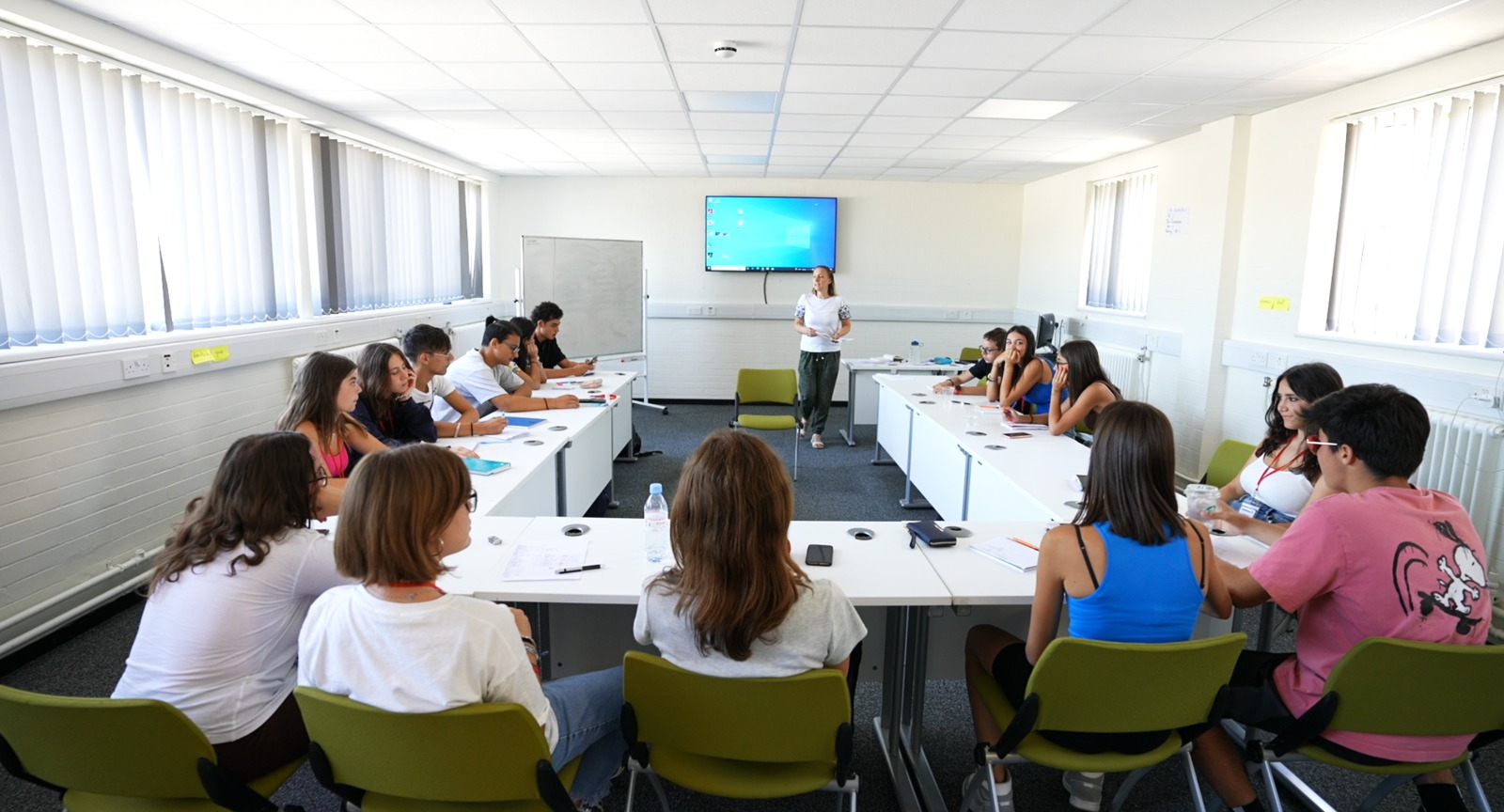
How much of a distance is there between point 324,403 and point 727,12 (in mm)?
2096

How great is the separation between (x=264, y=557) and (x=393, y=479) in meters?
0.42

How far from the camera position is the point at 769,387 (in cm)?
624

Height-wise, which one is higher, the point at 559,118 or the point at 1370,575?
the point at 559,118

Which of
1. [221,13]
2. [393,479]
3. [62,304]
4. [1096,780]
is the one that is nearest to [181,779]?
[393,479]

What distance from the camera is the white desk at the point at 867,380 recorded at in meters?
6.77

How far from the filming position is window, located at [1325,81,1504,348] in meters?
3.59

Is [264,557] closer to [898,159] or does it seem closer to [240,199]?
[240,199]

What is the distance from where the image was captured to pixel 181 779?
147 cm

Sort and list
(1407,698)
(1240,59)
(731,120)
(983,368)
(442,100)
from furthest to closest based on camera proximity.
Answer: (983,368)
(731,120)
(442,100)
(1240,59)
(1407,698)

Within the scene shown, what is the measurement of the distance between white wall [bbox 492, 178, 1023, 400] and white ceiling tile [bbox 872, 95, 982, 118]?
11.7 ft

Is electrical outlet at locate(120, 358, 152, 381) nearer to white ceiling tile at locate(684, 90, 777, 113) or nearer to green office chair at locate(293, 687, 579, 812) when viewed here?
green office chair at locate(293, 687, 579, 812)

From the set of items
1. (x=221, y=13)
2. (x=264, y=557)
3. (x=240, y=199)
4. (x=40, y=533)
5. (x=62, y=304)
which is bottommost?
(x=40, y=533)

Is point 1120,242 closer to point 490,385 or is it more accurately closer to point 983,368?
point 983,368

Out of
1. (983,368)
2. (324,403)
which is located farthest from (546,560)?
(983,368)
